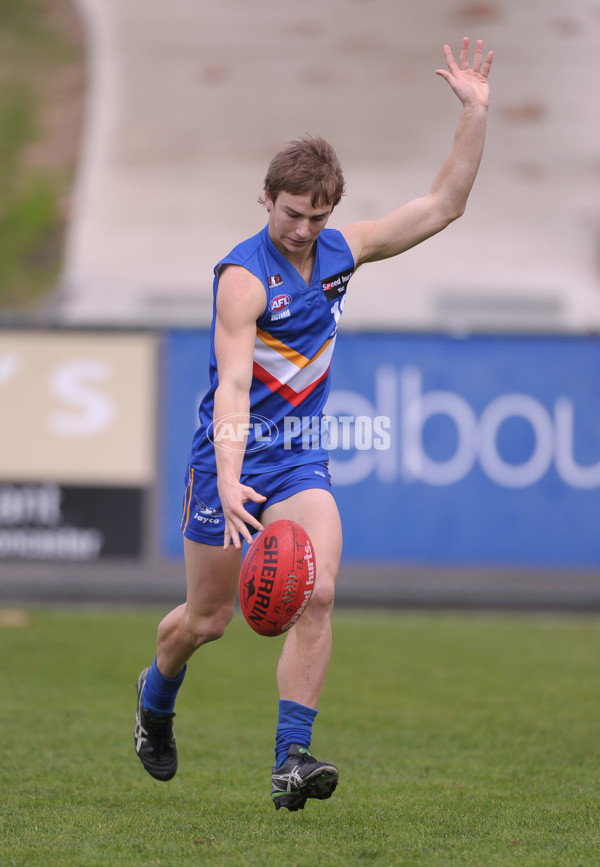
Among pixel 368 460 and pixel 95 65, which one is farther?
pixel 95 65

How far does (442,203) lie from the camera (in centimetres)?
471

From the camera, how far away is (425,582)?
9.86m

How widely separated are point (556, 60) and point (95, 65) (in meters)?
6.99

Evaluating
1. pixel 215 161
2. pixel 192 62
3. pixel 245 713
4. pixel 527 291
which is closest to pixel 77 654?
pixel 245 713

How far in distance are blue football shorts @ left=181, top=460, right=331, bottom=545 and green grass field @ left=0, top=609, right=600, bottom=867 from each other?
99 cm

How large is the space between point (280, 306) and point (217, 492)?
2.40 ft

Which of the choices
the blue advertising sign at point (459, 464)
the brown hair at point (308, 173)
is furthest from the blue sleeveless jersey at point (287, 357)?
the blue advertising sign at point (459, 464)

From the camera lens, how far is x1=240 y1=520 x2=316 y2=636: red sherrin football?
3953mm

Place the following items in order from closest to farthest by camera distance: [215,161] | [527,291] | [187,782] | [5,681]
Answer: [187,782], [5,681], [527,291], [215,161]

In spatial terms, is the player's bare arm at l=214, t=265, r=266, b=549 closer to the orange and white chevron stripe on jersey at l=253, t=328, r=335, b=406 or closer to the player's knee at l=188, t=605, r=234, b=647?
the orange and white chevron stripe on jersey at l=253, t=328, r=335, b=406

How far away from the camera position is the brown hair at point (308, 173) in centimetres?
416

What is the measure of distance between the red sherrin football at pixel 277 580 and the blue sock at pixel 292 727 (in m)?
0.32

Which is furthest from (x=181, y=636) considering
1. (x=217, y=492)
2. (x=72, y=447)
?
(x=72, y=447)

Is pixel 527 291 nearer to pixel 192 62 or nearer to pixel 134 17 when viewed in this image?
pixel 192 62
